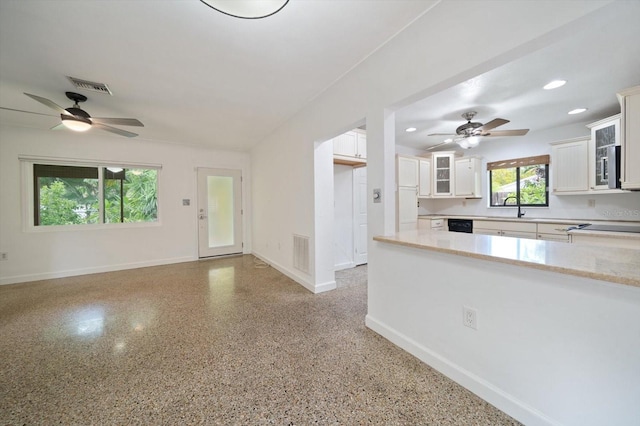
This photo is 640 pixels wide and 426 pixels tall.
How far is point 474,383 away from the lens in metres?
1.51

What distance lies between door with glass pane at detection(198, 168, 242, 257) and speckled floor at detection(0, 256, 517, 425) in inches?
89.6

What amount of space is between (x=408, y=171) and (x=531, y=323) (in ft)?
12.6

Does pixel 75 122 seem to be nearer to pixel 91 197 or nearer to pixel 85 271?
pixel 91 197

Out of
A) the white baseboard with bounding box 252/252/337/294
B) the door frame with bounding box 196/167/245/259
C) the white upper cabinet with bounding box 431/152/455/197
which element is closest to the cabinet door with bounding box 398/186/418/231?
the white upper cabinet with bounding box 431/152/455/197

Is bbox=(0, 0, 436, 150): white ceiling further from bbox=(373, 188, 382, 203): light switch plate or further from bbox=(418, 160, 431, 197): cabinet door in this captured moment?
bbox=(418, 160, 431, 197): cabinet door

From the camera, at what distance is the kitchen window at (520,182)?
4.28 metres

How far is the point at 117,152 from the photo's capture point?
14.7 feet

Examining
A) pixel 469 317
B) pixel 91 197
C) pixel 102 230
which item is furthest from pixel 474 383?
pixel 91 197

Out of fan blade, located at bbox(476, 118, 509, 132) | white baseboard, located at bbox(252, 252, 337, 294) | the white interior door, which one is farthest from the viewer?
the white interior door

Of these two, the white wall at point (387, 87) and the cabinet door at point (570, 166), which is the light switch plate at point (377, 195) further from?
the cabinet door at point (570, 166)

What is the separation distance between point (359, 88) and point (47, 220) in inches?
218

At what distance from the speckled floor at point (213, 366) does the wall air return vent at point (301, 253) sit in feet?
1.59

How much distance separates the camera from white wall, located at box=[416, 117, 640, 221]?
343cm

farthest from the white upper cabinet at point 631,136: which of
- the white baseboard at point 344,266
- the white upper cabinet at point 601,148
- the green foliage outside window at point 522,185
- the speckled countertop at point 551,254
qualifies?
the white baseboard at point 344,266
